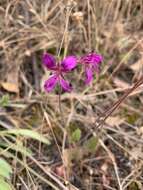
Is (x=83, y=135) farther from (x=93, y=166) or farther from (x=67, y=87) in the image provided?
(x=67, y=87)

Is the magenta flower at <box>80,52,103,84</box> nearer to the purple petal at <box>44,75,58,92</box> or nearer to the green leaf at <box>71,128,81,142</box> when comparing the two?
the purple petal at <box>44,75,58,92</box>

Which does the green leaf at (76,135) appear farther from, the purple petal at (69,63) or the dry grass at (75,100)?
the purple petal at (69,63)

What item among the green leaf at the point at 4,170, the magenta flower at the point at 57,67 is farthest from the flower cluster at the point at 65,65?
the green leaf at the point at 4,170

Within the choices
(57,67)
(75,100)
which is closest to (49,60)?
(57,67)

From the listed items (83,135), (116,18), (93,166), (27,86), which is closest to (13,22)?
(27,86)

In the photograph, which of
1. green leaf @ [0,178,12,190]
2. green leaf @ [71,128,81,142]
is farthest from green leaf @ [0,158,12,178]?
green leaf @ [71,128,81,142]

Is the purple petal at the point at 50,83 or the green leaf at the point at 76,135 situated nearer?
the purple petal at the point at 50,83

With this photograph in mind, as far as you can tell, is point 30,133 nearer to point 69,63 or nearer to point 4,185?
point 4,185
